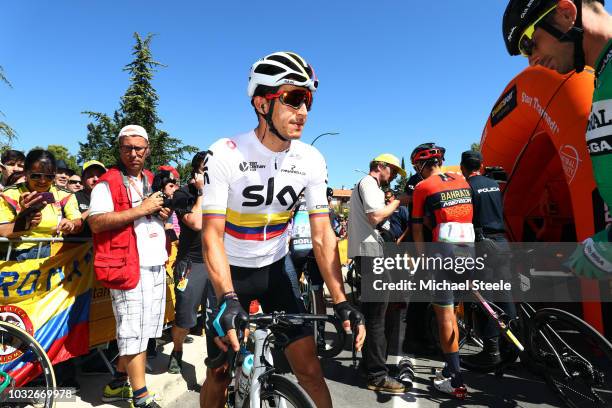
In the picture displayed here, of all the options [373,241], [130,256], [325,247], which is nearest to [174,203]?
[130,256]

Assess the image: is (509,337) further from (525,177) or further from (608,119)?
(525,177)

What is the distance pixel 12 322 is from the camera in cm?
305

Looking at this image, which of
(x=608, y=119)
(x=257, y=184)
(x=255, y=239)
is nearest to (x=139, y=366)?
(x=255, y=239)

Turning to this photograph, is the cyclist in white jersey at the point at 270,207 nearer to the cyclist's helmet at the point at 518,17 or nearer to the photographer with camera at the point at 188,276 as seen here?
the cyclist's helmet at the point at 518,17

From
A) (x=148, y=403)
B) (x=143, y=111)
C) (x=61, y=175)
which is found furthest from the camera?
(x=143, y=111)

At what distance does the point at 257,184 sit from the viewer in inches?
93.4

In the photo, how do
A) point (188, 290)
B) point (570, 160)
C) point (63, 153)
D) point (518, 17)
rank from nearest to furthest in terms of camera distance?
point (518, 17) → point (188, 290) → point (570, 160) → point (63, 153)

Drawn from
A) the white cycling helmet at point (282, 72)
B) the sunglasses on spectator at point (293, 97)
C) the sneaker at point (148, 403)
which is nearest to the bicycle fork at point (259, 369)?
the sunglasses on spectator at point (293, 97)

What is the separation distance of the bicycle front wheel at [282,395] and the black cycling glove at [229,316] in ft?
1.16

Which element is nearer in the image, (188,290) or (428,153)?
(188,290)

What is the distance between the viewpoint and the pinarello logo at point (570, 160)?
16.9 feet

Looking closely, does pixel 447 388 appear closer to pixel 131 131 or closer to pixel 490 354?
pixel 490 354

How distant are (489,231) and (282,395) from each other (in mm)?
3929

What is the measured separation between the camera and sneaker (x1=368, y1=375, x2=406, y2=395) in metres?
3.80
